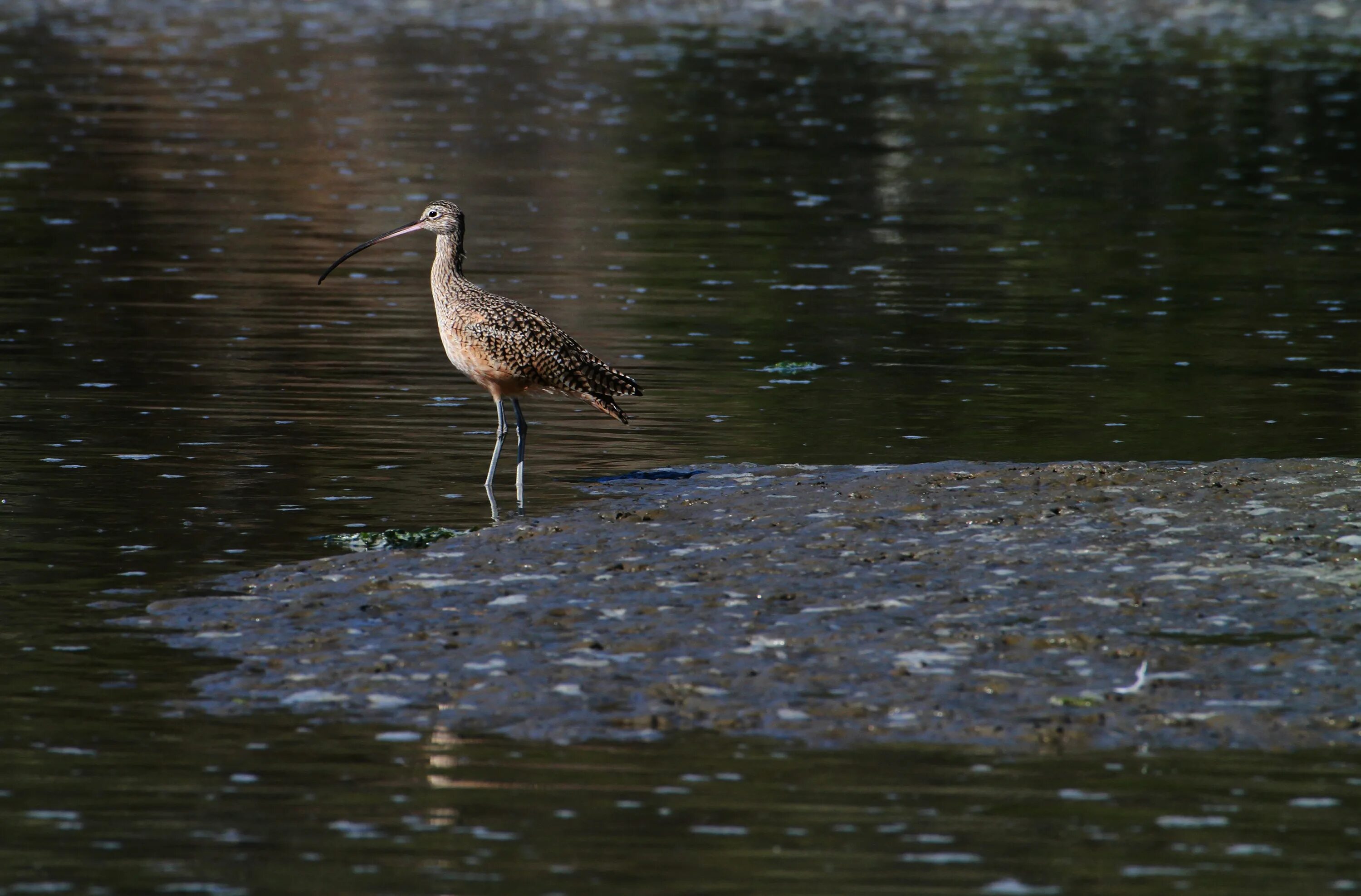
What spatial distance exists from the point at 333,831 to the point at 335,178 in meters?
24.8

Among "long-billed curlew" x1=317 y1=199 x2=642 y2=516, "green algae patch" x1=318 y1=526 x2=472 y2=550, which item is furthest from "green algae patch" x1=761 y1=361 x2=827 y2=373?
"green algae patch" x1=318 y1=526 x2=472 y2=550

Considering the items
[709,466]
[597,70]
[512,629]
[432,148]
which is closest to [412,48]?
[597,70]

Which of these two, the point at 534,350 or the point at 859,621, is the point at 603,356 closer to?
the point at 534,350

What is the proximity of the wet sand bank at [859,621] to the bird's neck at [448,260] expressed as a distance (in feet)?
8.79

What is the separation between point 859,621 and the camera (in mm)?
10180

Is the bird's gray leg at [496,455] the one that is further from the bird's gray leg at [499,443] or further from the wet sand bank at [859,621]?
the wet sand bank at [859,621]

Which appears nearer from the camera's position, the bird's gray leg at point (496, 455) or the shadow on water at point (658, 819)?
the shadow on water at point (658, 819)

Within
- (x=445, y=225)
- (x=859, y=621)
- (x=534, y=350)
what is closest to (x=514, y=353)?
(x=534, y=350)

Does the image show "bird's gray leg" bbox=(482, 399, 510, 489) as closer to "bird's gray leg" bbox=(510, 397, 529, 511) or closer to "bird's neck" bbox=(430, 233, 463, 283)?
"bird's gray leg" bbox=(510, 397, 529, 511)

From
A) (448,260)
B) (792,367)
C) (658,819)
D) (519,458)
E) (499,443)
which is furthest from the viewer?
(792,367)

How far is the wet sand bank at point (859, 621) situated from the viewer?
29.7ft

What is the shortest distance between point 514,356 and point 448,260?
4.07 ft

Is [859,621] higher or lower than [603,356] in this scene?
higher

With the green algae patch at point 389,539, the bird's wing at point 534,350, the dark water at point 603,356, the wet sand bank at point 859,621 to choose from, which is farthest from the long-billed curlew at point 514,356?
the wet sand bank at point 859,621
